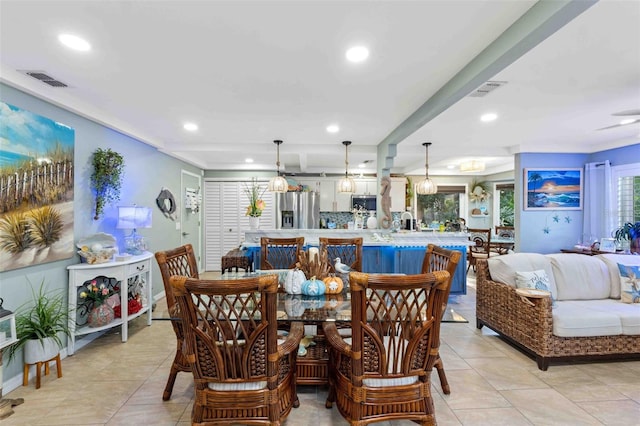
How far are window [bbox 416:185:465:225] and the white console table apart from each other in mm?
6911

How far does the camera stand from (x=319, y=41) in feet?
6.37

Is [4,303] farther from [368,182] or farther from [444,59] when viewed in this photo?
[368,182]

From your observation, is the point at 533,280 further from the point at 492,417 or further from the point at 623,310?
the point at 492,417

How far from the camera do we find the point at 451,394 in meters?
2.28

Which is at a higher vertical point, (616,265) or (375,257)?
(616,265)

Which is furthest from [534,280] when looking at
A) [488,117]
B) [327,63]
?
[327,63]

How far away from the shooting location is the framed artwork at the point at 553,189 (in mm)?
5184

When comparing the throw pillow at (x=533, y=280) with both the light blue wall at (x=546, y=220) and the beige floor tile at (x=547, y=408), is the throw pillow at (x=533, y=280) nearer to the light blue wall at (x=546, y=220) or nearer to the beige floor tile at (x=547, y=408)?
the beige floor tile at (x=547, y=408)

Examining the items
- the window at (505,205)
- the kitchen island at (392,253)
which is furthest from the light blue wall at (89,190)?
the window at (505,205)

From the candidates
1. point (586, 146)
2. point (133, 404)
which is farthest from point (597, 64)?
point (133, 404)

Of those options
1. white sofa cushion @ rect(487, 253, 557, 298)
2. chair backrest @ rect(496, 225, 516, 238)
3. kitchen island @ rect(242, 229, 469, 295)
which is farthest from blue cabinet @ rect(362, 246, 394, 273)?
chair backrest @ rect(496, 225, 516, 238)

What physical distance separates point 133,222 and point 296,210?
12.5ft

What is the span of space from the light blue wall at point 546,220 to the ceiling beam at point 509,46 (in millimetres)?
3246

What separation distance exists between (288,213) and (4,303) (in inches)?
199
